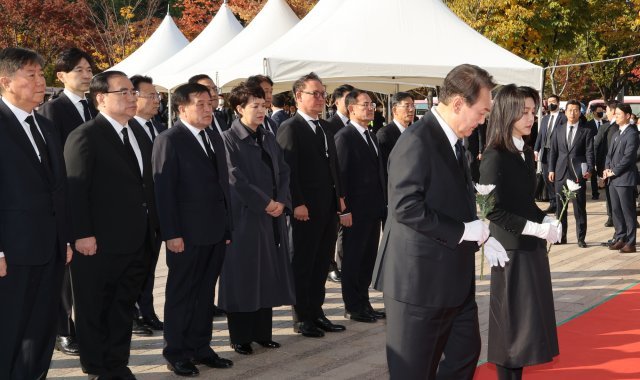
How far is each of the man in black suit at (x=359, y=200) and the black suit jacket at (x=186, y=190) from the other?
174cm

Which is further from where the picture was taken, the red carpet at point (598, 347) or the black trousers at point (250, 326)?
the black trousers at point (250, 326)

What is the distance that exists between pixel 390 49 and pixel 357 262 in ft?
13.9

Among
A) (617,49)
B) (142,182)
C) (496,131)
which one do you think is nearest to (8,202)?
(142,182)

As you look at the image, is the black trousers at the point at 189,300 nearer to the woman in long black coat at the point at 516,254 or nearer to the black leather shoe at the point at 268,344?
the black leather shoe at the point at 268,344

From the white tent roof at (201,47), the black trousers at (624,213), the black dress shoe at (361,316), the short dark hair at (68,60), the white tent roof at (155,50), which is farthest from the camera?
the white tent roof at (155,50)

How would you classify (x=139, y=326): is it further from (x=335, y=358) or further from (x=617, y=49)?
(x=617, y=49)

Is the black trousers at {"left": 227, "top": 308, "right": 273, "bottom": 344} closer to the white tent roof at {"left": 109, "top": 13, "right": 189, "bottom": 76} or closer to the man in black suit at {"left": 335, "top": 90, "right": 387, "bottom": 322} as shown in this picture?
the man in black suit at {"left": 335, "top": 90, "right": 387, "bottom": 322}

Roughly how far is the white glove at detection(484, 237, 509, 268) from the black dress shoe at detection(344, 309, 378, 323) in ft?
9.41

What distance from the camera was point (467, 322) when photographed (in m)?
3.79

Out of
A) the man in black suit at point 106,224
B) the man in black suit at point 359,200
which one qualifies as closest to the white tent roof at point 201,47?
the man in black suit at point 359,200

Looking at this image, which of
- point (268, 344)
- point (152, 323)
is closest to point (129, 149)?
point (268, 344)

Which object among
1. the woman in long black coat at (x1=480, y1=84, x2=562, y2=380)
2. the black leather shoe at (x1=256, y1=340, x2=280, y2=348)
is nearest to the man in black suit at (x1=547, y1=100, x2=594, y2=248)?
the black leather shoe at (x1=256, y1=340, x2=280, y2=348)

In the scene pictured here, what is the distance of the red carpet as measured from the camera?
529cm

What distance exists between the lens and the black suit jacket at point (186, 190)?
5.11 meters
